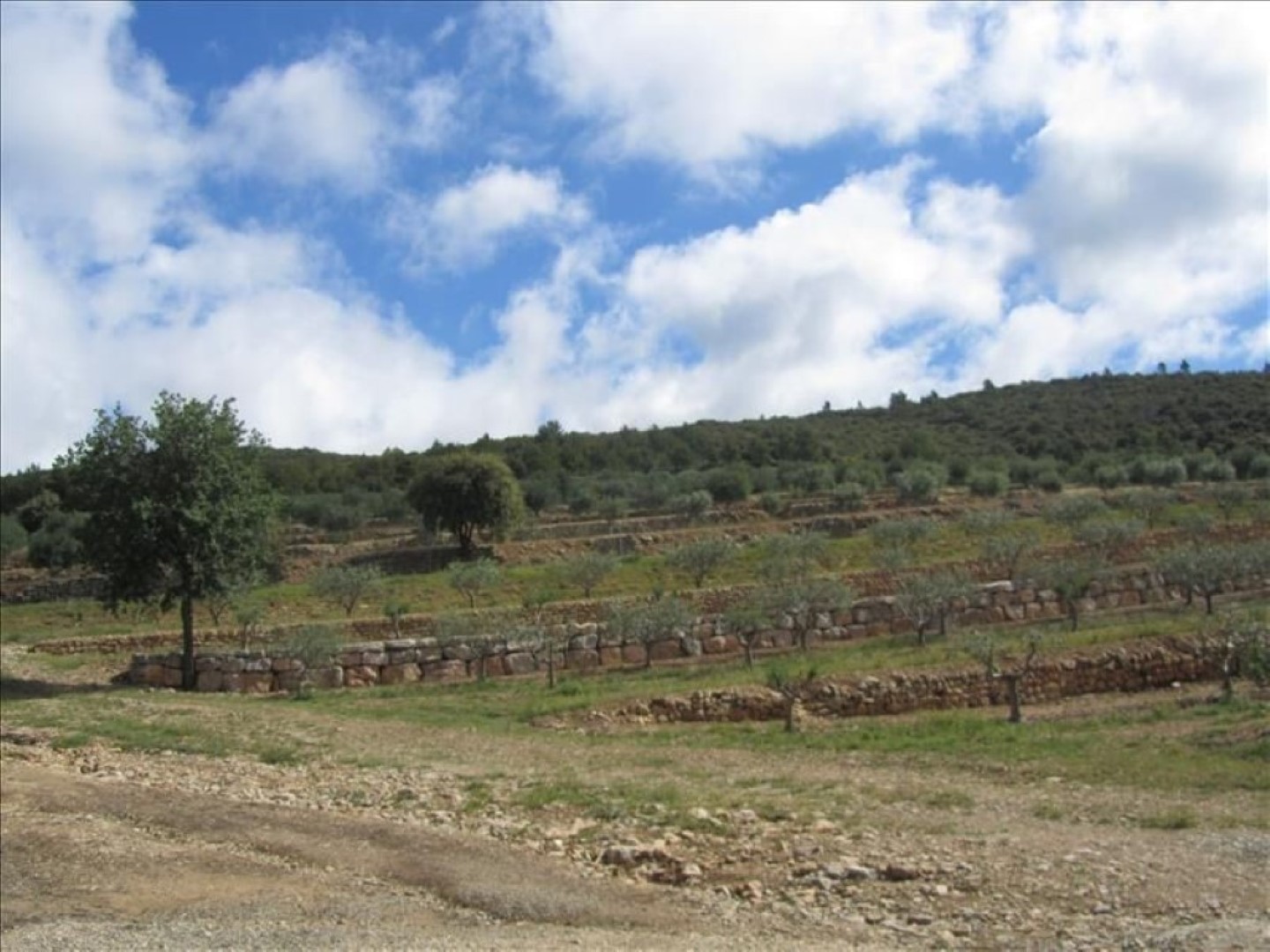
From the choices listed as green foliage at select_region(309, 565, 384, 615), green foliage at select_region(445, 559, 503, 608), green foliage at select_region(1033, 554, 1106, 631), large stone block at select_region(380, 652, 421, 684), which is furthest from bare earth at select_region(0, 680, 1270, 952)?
green foliage at select_region(445, 559, 503, 608)

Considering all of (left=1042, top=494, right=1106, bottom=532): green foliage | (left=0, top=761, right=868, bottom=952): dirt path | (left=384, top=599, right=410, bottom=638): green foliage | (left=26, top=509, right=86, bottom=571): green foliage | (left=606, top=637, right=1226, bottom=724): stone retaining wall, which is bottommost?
(left=0, top=761, right=868, bottom=952): dirt path

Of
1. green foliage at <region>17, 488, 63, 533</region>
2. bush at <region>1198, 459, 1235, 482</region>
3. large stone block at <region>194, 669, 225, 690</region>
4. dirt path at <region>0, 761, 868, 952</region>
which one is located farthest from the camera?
green foliage at <region>17, 488, 63, 533</region>

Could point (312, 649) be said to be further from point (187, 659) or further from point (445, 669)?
point (445, 669)

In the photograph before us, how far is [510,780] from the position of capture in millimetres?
16828

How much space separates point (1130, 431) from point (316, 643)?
148ft

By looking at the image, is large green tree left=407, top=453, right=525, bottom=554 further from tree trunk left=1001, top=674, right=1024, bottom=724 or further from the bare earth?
the bare earth

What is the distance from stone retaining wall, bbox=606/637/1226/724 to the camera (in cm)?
2412

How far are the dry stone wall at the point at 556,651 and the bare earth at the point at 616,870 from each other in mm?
11338

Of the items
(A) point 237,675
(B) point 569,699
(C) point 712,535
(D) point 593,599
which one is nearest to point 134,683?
(A) point 237,675

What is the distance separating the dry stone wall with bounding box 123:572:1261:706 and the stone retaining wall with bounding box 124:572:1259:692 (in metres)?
0.02

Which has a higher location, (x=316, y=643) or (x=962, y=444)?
(x=962, y=444)

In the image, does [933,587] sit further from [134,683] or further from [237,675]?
[134,683]

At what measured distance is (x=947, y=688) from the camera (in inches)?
966

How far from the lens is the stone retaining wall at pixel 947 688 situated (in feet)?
79.2
